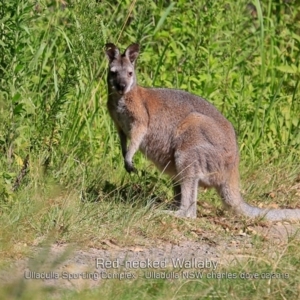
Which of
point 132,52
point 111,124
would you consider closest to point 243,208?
point 132,52

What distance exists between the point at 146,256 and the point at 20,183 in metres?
1.49

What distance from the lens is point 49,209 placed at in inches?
252

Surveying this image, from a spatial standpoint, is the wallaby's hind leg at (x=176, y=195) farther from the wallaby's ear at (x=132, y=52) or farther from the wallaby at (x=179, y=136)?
the wallaby's ear at (x=132, y=52)

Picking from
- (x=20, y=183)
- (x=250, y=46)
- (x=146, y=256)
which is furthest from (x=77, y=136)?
(x=250, y=46)

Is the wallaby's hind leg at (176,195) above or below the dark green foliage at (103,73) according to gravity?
below

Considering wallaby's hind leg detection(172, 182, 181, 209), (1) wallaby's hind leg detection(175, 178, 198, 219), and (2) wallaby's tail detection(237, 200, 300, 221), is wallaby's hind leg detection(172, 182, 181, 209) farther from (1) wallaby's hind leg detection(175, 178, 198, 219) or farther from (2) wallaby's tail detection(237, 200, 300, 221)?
(2) wallaby's tail detection(237, 200, 300, 221)

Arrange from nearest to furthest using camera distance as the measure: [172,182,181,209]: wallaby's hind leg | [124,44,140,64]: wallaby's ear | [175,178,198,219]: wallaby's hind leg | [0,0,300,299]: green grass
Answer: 1. [0,0,300,299]: green grass
2. [175,178,198,219]: wallaby's hind leg
3. [172,182,181,209]: wallaby's hind leg
4. [124,44,140,64]: wallaby's ear

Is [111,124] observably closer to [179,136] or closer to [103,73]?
[103,73]

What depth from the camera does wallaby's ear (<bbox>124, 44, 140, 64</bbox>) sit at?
25.0 ft

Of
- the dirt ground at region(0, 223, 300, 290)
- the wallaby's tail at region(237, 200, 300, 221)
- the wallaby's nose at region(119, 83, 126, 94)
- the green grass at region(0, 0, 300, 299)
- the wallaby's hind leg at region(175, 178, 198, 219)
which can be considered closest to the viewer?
the dirt ground at region(0, 223, 300, 290)

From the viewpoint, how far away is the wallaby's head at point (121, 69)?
24.6 ft

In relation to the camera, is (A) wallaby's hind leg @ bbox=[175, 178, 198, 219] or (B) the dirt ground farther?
(A) wallaby's hind leg @ bbox=[175, 178, 198, 219]

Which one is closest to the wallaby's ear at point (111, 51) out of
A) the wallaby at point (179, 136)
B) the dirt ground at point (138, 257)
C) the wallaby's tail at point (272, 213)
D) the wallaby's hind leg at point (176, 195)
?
the wallaby at point (179, 136)

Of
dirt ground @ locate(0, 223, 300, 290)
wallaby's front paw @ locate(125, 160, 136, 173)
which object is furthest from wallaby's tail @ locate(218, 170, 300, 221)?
wallaby's front paw @ locate(125, 160, 136, 173)
